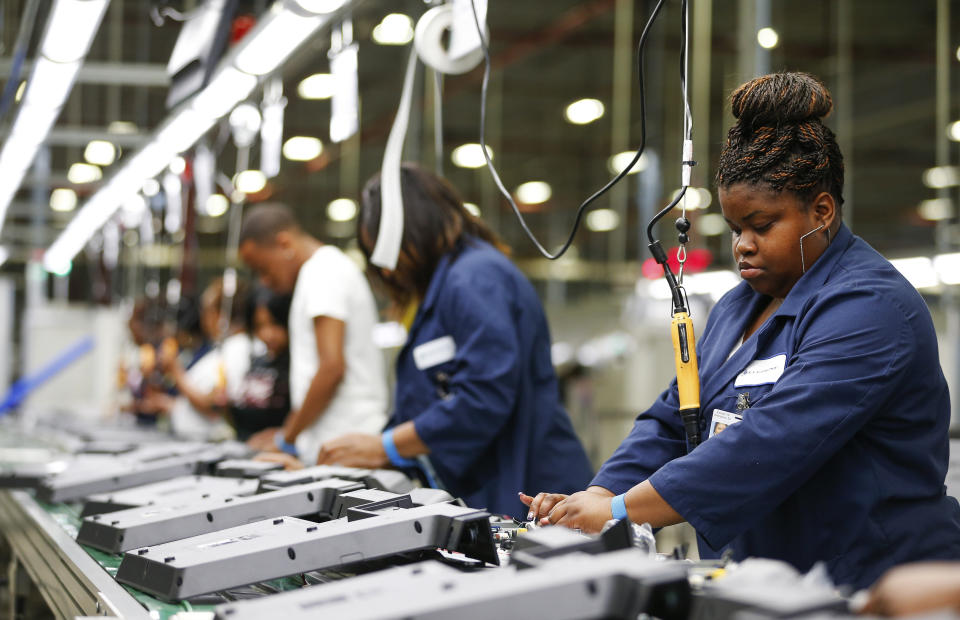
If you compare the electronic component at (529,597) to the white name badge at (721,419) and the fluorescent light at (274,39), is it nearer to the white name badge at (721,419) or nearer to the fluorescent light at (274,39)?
the white name badge at (721,419)

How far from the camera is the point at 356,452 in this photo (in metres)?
2.38

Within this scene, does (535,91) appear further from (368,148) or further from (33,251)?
(33,251)

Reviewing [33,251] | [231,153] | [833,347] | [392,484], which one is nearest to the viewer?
[833,347]

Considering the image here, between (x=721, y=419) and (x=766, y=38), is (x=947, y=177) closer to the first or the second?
(x=766, y=38)

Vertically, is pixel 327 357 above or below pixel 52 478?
above

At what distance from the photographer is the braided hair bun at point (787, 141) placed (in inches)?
59.5

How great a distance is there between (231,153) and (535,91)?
3.69 m

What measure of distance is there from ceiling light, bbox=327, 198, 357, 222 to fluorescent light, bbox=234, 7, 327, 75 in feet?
27.2

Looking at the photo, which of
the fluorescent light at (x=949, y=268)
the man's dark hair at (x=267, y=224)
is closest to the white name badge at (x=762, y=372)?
the man's dark hair at (x=267, y=224)

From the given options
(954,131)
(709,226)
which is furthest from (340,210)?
(954,131)

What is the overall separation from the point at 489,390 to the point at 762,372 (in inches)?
32.4

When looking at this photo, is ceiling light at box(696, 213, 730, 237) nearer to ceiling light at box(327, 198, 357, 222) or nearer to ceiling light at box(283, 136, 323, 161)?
ceiling light at box(283, 136, 323, 161)

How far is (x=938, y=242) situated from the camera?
14.0 ft

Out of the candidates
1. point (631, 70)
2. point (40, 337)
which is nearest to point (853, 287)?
point (631, 70)
